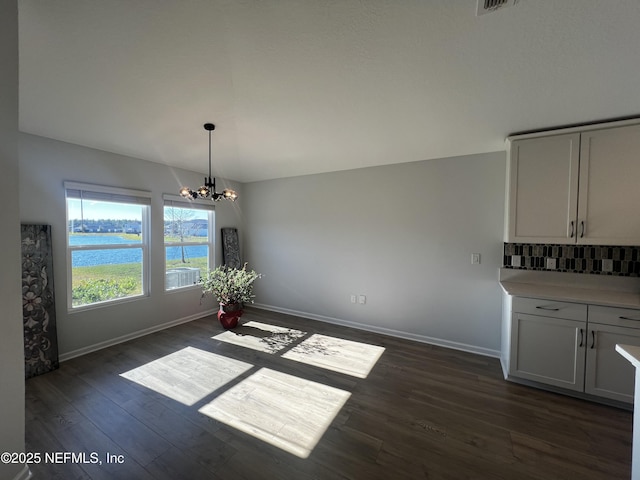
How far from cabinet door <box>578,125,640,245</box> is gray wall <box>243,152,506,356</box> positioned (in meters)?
0.75

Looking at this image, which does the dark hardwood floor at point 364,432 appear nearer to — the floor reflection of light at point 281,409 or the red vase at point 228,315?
the floor reflection of light at point 281,409

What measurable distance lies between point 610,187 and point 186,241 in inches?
208

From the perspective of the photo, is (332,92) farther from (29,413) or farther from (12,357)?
(29,413)

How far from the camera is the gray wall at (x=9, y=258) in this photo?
1304mm

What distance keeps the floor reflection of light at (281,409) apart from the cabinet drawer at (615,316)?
2.22 metres

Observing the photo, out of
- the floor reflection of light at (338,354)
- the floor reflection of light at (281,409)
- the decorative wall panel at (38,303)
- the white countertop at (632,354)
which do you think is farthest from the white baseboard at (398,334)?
the decorative wall panel at (38,303)

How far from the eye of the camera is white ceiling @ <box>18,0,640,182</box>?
4.33 ft

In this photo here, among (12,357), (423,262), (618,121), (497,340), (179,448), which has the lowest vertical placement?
(179,448)

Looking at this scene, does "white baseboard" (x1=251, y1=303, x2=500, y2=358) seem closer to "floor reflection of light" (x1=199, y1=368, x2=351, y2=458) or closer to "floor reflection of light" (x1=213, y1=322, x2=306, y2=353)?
"floor reflection of light" (x1=213, y1=322, x2=306, y2=353)

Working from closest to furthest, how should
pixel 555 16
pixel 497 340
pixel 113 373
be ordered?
1. pixel 555 16
2. pixel 113 373
3. pixel 497 340

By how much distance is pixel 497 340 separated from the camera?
10.1 ft

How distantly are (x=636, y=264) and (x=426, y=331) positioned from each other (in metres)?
2.16

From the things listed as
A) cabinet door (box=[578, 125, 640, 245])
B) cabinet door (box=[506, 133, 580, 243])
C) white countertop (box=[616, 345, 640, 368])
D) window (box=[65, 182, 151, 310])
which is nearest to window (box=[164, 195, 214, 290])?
window (box=[65, 182, 151, 310])

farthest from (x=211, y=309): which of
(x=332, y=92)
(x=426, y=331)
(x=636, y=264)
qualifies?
(x=636, y=264)
